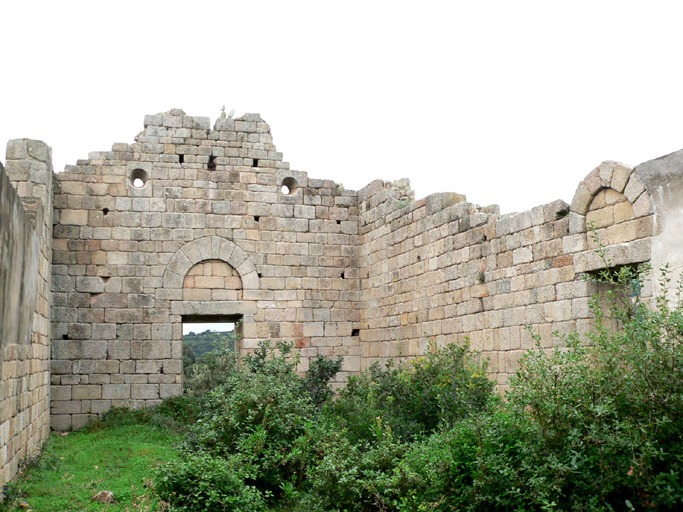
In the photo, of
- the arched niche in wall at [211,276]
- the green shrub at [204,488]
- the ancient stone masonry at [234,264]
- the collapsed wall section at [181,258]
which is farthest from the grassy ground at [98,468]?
the arched niche in wall at [211,276]

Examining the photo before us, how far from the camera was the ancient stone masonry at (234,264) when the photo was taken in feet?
31.2

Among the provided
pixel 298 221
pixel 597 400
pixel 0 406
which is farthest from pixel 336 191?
pixel 597 400

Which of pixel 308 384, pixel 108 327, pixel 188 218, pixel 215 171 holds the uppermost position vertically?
pixel 215 171

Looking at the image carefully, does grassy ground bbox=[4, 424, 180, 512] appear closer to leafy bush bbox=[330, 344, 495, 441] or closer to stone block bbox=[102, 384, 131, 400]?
stone block bbox=[102, 384, 131, 400]

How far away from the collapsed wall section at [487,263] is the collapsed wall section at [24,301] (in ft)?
18.4

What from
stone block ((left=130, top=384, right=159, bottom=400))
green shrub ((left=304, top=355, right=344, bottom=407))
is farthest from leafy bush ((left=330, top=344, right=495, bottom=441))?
stone block ((left=130, top=384, right=159, bottom=400))

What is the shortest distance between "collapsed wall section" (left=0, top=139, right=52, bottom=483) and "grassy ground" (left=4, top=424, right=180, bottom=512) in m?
0.31

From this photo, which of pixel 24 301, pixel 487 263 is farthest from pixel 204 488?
pixel 487 263

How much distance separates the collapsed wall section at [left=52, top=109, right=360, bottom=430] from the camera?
1195 centimetres

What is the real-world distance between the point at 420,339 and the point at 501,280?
2371 millimetres

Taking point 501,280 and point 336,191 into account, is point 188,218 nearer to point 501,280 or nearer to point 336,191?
point 336,191

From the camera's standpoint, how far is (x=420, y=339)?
11188 mm

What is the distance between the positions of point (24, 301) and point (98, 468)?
2259 mm

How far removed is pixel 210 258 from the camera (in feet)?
41.4
